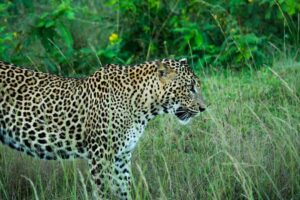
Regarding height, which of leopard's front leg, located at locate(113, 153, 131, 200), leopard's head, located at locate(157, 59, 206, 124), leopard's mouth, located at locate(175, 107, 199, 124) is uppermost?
leopard's head, located at locate(157, 59, 206, 124)

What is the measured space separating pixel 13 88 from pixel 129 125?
114cm

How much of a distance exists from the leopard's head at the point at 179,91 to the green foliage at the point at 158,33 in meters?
3.27

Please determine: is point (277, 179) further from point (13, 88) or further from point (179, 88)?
point (13, 88)

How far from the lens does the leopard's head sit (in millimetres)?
7289

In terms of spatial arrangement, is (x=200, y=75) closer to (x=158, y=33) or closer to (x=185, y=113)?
(x=158, y=33)

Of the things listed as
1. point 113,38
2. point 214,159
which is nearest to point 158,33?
point 113,38

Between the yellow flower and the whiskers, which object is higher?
the yellow flower

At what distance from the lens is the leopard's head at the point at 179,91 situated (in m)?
7.29

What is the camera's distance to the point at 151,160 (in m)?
7.73

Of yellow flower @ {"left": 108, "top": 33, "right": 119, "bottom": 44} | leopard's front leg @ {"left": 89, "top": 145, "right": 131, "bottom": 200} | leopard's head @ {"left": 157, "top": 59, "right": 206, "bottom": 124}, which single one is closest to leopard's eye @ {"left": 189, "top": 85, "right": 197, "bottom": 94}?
leopard's head @ {"left": 157, "top": 59, "right": 206, "bottom": 124}

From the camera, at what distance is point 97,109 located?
7320 mm

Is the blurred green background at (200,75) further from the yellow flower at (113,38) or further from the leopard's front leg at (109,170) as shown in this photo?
the leopard's front leg at (109,170)

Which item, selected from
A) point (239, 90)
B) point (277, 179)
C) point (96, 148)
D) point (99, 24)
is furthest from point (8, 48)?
point (277, 179)

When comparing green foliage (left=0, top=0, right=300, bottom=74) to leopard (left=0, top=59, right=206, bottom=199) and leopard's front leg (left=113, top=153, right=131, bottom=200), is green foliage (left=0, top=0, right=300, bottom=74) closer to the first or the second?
leopard (left=0, top=59, right=206, bottom=199)
